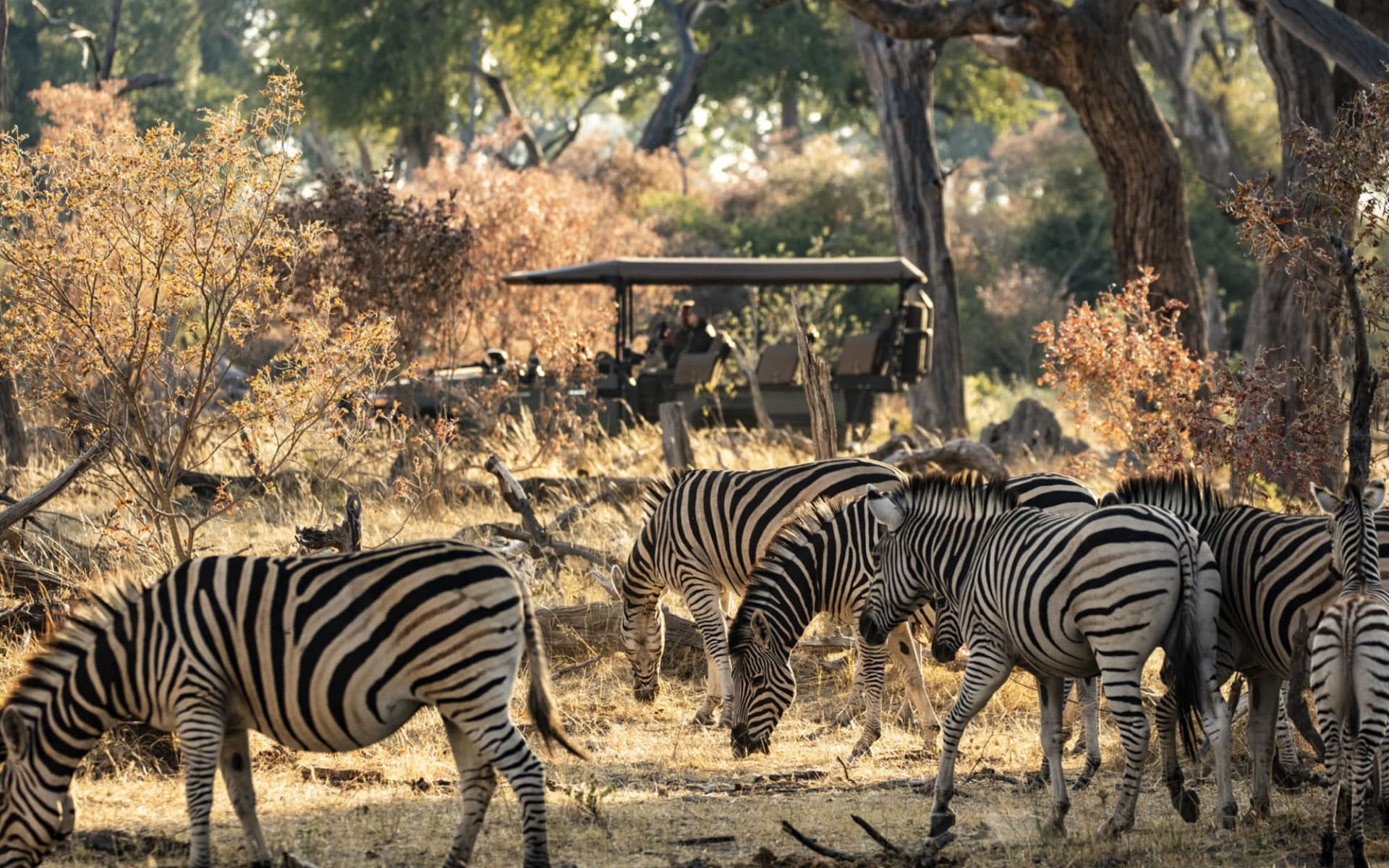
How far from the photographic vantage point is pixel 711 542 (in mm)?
9531

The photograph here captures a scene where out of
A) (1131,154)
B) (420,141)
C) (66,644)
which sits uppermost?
(420,141)

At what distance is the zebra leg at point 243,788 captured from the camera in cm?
600

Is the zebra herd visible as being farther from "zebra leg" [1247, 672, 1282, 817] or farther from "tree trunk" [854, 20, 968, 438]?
"tree trunk" [854, 20, 968, 438]

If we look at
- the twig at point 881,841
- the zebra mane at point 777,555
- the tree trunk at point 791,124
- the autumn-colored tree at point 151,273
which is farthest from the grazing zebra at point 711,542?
the tree trunk at point 791,124

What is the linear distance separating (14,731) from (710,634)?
4.64 meters

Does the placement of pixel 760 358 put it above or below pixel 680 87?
below

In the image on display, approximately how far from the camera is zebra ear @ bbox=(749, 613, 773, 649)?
833 centimetres

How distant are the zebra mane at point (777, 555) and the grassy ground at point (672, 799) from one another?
0.71 metres

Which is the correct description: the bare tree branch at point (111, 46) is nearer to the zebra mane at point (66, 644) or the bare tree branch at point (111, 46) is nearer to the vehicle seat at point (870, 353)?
the vehicle seat at point (870, 353)

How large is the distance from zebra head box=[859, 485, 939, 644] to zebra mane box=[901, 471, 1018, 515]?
0.09m

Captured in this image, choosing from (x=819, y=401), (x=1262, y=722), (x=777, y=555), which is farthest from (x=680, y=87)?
(x=1262, y=722)

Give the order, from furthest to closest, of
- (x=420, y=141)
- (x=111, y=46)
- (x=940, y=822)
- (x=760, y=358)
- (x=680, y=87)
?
(x=420, y=141) → (x=680, y=87) → (x=111, y=46) → (x=760, y=358) → (x=940, y=822)

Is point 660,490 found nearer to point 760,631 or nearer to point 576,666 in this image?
point 576,666

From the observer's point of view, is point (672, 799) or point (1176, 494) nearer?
point (1176, 494)
